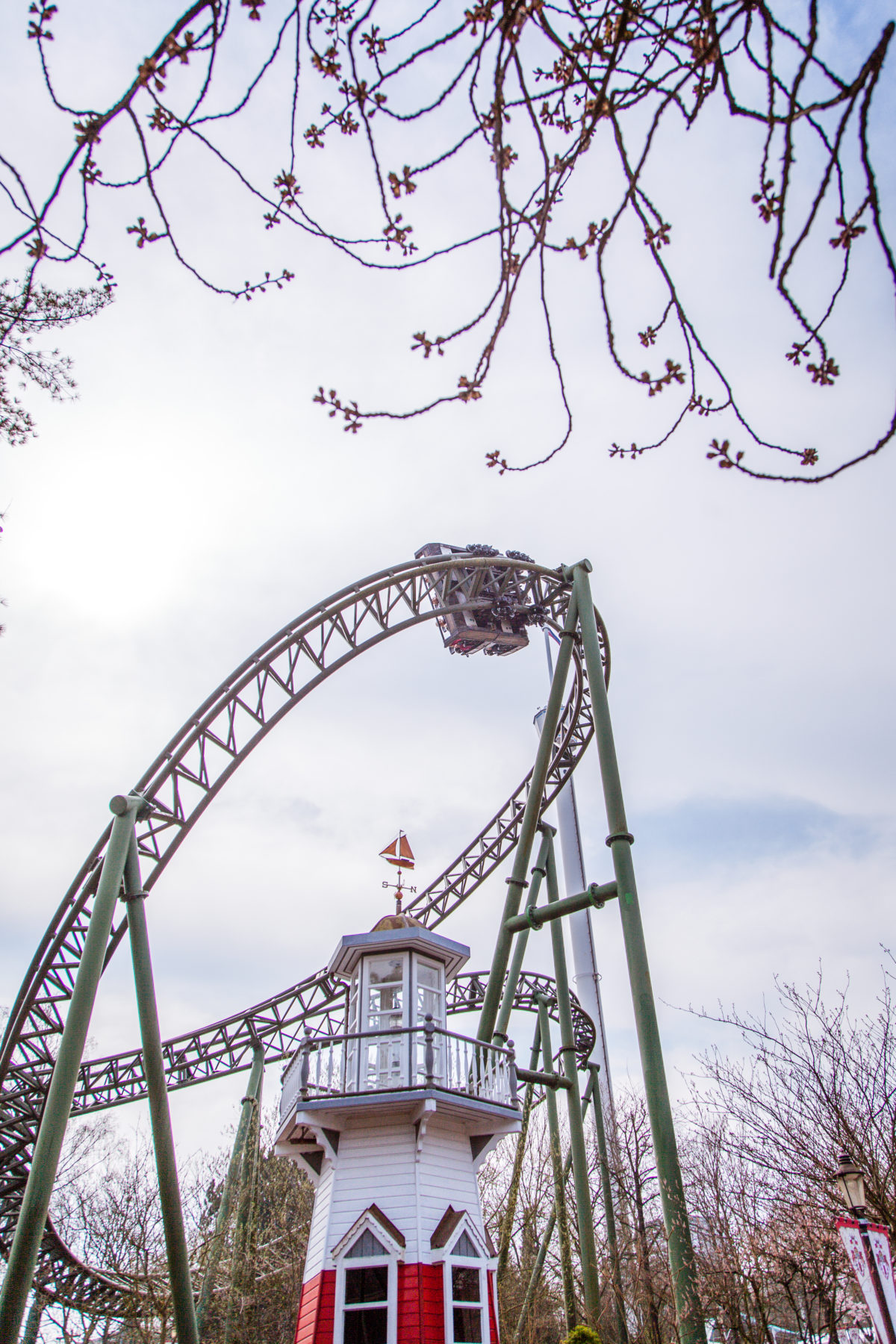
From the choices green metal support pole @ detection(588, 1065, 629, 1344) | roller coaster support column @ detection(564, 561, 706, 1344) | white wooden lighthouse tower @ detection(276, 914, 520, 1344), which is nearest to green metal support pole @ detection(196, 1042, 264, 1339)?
green metal support pole @ detection(588, 1065, 629, 1344)

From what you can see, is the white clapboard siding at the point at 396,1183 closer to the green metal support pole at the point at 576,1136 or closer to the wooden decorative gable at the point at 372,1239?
the wooden decorative gable at the point at 372,1239

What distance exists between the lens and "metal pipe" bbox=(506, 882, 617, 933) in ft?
33.5

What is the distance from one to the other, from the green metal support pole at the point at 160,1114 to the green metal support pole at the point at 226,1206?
7.25 meters

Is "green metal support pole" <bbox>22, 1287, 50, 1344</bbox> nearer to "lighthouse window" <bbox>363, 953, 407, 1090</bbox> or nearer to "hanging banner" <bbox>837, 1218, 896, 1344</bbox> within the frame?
"lighthouse window" <bbox>363, 953, 407, 1090</bbox>

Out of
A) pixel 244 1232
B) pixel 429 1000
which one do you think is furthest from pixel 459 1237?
pixel 244 1232

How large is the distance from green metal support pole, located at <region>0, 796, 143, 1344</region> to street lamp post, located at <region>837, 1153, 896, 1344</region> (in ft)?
23.7

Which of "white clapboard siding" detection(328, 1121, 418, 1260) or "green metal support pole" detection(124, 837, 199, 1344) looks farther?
"green metal support pole" detection(124, 837, 199, 1344)

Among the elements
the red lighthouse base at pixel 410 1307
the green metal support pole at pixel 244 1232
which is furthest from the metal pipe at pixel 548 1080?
the green metal support pole at pixel 244 1232

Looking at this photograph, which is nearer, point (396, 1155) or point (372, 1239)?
point (372, 1239)

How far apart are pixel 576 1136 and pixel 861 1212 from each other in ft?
20.5

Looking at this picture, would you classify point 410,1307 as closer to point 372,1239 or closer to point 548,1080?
point 372,1239

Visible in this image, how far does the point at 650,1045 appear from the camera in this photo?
8609 millimetres

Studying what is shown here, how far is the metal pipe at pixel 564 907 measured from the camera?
10.2m

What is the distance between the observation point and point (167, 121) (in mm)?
2816
